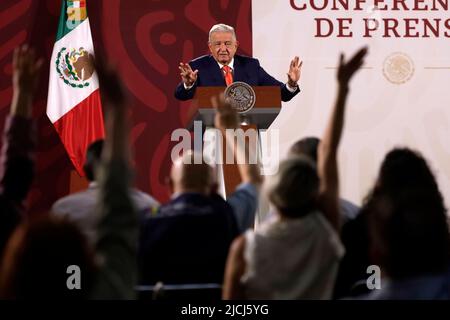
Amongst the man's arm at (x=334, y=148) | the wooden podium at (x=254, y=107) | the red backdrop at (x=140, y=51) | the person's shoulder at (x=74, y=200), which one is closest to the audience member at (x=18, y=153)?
the person's shoulder at (x=74, y=200)

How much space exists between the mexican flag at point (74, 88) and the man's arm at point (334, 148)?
4.35m

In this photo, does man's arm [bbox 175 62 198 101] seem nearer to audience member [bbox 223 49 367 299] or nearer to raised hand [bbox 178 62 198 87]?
raised hand [bbox 178 62 198 87]

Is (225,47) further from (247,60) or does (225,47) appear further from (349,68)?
(349,68)

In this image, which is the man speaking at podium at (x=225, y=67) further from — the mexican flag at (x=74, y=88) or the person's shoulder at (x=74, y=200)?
the person's shoulder at (x=74, y=200)

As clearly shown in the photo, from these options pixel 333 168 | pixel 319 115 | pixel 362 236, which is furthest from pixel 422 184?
pixel 319 115

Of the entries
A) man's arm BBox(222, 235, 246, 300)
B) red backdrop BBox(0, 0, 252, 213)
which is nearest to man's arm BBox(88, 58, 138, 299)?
man's arm BBox(222, 235, 246, 300)

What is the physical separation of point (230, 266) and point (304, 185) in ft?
0.93

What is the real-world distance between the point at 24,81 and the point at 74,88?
4373 mm

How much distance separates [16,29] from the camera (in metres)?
6.50

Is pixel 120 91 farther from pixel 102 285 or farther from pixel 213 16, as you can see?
pixel 213 16

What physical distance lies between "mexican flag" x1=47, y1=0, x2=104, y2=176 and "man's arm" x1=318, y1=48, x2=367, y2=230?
14.3 ft

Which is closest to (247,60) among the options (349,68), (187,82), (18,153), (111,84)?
(187,82)

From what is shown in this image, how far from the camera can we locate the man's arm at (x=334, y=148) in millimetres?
1959

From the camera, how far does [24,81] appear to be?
1.94 meters
